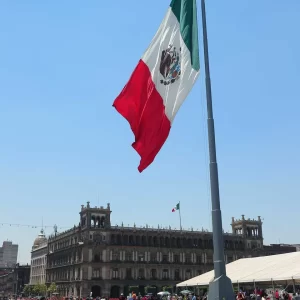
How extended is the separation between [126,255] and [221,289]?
270 ft

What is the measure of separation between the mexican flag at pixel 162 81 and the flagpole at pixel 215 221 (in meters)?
0.49

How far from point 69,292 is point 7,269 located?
73945mm

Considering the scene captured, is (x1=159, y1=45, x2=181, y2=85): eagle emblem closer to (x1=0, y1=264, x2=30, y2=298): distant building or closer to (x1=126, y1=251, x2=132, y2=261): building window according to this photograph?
(x1=126, y1=251, x2=132, y2=261): building window

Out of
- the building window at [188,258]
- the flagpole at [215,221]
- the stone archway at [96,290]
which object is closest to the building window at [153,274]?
the building window at [188,258]

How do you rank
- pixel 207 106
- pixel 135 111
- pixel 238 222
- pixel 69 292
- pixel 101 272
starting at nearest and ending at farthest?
1. pixel 207 106
2. pixel 135 111
3. pixel 101 272
4. pixel 69 292
5. pixel 238 222

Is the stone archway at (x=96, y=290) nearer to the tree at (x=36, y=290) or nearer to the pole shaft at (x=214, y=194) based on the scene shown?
the tree at (x=36, y=290)

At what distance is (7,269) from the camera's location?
15750cm

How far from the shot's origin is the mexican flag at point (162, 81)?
11961 mm

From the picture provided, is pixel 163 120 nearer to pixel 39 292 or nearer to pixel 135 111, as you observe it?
pixel 135 111

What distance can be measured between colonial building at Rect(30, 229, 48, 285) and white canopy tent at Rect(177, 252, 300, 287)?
87573 mm

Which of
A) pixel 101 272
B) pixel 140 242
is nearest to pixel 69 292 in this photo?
pixel 101 272

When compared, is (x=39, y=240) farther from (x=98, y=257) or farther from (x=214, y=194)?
(x=214, y=194)

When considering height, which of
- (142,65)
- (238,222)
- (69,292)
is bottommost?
(69,292)

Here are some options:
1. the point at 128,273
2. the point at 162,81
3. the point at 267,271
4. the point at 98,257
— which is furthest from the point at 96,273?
the point at 162,81
